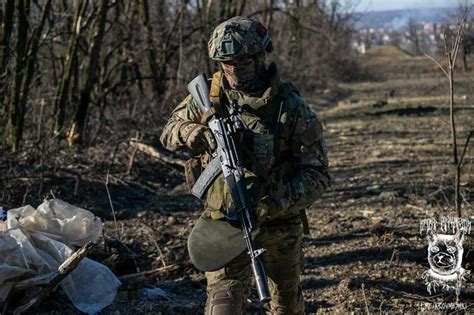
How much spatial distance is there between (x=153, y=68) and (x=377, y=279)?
31.6ft

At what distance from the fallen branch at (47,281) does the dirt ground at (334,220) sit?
0.16 meters

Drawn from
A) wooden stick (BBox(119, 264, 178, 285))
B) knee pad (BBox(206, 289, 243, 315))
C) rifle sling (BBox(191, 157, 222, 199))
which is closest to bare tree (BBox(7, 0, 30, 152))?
wooden stick (BBox(119, 264, 178, 285))

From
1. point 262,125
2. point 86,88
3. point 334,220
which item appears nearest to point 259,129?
point 262,125

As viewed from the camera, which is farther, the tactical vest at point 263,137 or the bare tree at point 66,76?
the bare tree at point 66,76

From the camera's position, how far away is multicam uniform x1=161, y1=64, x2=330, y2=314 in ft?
10.8

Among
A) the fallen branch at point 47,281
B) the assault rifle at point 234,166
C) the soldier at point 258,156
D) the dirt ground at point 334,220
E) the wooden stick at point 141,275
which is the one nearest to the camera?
the assault rifle at point 234,166

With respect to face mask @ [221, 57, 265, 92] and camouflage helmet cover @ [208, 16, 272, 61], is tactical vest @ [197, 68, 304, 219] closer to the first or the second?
face mask @ [221, 57, 265, 92]

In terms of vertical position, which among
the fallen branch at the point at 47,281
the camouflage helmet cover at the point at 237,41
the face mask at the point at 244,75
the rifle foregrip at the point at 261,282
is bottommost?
the fallen branch at the point at 47,281

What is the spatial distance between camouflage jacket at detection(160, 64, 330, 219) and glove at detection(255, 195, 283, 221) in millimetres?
24

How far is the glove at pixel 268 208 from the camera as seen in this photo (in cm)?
320

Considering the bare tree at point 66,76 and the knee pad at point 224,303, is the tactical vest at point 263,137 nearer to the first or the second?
the knee pad at point 224,303

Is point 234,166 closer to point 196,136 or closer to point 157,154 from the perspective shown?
point 196,136

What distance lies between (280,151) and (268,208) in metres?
0.30

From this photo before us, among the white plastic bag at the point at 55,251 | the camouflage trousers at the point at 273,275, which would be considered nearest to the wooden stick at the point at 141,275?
the white plastic bag at the point at 55,251
